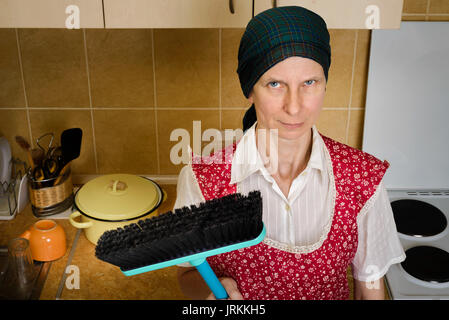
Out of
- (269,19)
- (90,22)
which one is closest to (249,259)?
(269,19)

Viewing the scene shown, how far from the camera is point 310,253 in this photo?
976mm

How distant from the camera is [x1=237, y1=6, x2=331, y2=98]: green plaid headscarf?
0.80 m

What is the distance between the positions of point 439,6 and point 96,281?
129 centimetres

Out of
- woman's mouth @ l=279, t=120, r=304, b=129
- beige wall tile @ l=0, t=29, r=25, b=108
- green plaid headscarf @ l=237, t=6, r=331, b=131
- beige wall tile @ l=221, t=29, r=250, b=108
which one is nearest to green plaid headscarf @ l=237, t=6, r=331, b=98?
green plaid headscarf @ l=237, t=6, r=331, b=131

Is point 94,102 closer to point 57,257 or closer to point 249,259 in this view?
point 57,257

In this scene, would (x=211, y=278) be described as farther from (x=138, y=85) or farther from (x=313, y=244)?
(x=138, y=85)

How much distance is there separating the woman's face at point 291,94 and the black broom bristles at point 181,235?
6.8 inches

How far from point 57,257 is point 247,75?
2.62 feet

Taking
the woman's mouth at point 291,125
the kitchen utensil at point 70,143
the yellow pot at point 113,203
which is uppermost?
the woman's mouth at point 291,125

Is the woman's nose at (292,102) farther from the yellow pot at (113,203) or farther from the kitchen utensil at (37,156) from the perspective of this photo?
the kitchen utensil at (37,156)

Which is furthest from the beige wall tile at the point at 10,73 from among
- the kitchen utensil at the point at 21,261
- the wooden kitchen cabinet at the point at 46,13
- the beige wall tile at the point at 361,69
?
the beige wall tile at the point at 361,69

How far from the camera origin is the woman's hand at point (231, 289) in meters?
0.94
